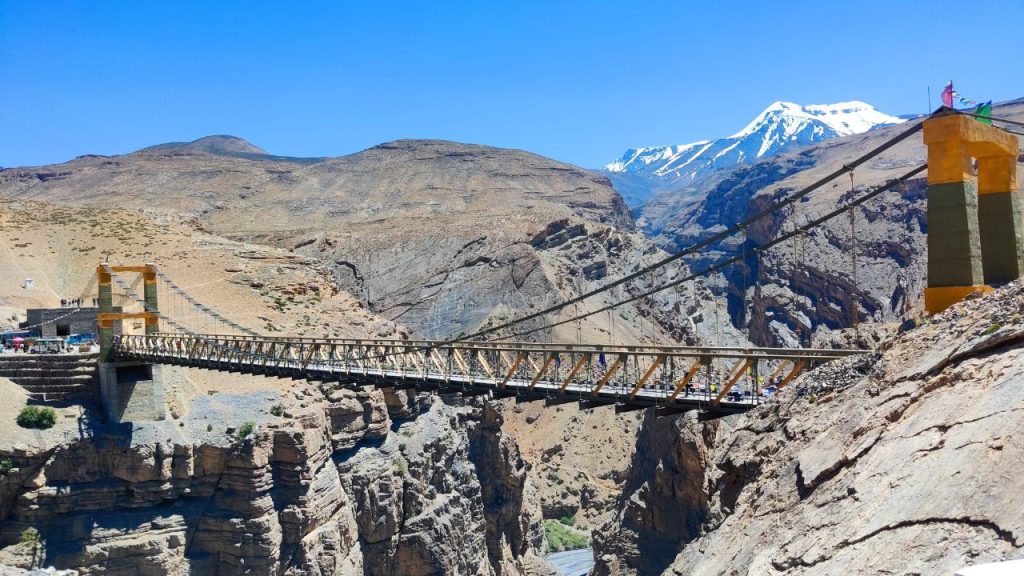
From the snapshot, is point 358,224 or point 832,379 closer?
point 832,379

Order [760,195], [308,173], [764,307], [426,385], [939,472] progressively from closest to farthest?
[939,472]
[426,385]
[764,307]
[760,195]
[308,173]

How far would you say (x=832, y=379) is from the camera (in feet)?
41.0

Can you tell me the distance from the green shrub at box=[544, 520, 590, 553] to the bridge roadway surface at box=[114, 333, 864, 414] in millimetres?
17349

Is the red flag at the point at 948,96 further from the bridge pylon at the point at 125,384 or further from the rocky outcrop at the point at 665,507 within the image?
the bridge pylon at the point at 125,384

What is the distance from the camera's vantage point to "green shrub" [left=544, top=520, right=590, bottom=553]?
159 ft

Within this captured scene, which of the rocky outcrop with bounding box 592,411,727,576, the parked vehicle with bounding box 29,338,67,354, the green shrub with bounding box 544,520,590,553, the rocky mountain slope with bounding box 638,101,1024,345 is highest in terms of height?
the rocky mountain slope with bounding box 638,101,1024,345

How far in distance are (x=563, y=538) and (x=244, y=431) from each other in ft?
84.1

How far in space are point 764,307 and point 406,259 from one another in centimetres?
3491

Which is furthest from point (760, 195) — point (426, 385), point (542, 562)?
point (426, 385)

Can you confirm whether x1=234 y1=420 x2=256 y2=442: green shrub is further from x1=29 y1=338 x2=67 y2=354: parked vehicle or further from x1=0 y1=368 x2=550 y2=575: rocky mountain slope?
x1=29 y1=338 x2=67 y2=354: parked vehicle

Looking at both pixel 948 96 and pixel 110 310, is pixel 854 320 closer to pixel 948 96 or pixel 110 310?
pixel 948 96

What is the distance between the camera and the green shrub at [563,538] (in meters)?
48.4

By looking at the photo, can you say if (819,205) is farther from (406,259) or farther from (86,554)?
(86,554)

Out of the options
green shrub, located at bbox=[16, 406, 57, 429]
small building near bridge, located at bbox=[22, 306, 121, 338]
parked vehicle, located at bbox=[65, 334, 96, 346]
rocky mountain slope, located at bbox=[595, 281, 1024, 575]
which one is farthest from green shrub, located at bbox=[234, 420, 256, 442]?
rocky mountain slope, located at bbox=[595, 281, 1024, 575]
